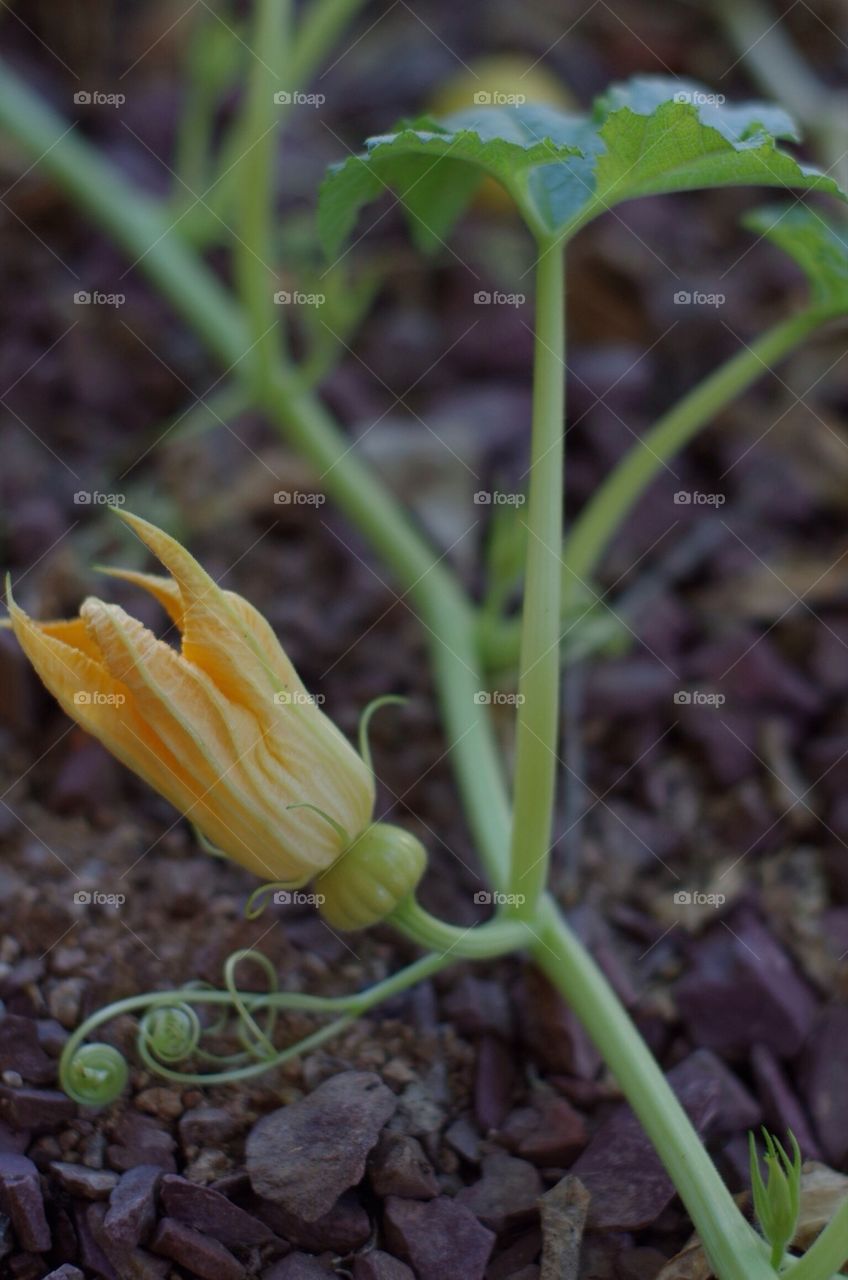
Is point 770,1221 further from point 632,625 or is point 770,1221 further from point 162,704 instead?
point 632,625

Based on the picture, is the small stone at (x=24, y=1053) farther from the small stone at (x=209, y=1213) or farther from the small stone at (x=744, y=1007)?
the small stone at (x=744, y=1007)

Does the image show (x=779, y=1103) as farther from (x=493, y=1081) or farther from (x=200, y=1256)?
(x=200, y=1256)

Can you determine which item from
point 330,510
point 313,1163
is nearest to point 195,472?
point 330,510

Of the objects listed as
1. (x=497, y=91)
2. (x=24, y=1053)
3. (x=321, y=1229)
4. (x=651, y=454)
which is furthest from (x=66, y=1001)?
(x=497, y=91)

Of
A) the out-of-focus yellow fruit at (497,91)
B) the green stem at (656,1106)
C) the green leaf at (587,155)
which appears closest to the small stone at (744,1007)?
the green stem at (656,1106)

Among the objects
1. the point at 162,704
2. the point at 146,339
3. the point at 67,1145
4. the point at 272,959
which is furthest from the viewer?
the point at 146,339
